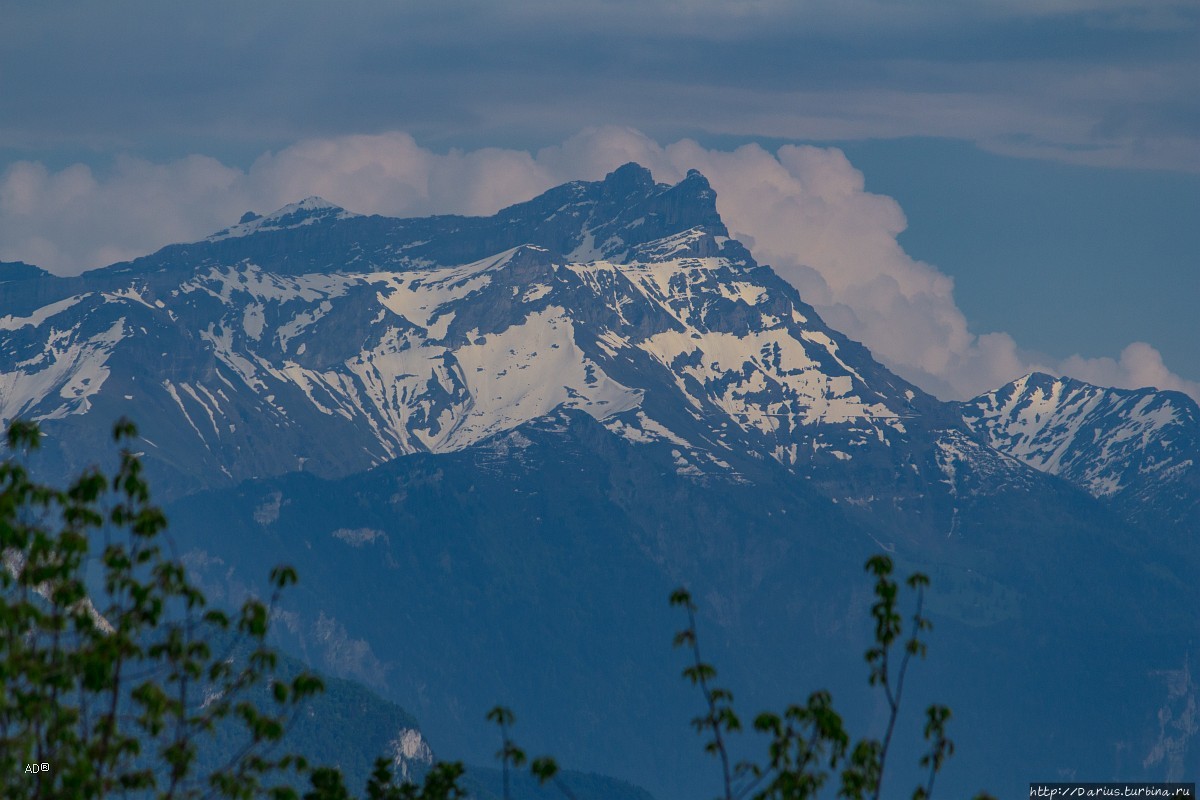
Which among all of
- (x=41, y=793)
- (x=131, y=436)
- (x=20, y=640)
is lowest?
(x=41, y=793)

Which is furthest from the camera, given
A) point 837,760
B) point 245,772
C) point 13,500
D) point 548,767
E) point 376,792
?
point 376,792

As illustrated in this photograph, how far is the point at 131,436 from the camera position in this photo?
181 ft

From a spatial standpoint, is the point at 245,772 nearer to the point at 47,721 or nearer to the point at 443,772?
the point at 47,721

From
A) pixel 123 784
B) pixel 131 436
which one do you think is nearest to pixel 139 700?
pixel 123 784

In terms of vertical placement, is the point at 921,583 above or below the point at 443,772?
above

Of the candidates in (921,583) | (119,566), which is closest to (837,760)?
(921,583)

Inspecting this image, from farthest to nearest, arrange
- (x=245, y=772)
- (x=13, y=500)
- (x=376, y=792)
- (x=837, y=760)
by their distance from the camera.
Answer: (x=376, y=792) → (x=837, y=760) → (x=245, y=772) → (x=13, y=500)

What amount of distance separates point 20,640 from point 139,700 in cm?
340

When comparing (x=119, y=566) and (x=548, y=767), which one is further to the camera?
(x=548, y=767)

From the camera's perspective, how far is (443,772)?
6800cm

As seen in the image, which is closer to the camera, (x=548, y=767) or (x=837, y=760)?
(x=837, y=760)

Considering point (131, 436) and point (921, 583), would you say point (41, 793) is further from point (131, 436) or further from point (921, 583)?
point (921, 583)

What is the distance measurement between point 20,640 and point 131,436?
5.87 metres

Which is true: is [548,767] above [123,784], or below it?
above
